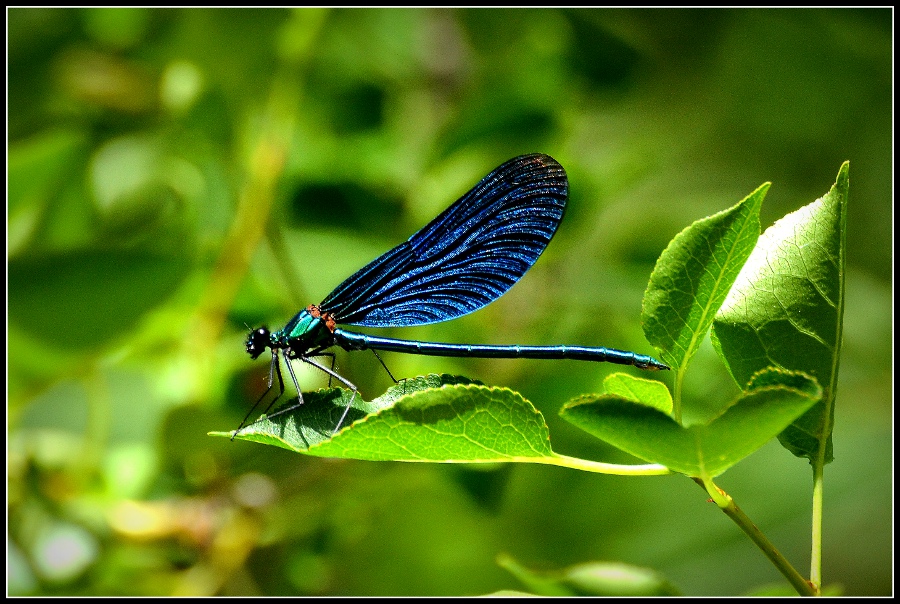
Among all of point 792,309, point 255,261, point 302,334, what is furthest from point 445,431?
point 255,261

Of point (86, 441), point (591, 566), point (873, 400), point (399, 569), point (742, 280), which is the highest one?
point (742, 280)

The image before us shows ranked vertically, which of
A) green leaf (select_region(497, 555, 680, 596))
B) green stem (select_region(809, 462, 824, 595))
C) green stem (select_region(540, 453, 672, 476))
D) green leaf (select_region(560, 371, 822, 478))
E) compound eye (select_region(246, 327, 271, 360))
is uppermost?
compound eye (select_region(246, 327, 271, 360))

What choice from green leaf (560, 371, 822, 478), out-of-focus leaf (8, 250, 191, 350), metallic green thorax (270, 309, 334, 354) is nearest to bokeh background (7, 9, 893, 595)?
out-of-focus leaf (8, 250, 191, 350)

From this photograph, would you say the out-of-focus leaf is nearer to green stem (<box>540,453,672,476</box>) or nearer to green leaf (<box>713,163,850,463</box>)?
green stem (<box>540,453,672,476</box>)

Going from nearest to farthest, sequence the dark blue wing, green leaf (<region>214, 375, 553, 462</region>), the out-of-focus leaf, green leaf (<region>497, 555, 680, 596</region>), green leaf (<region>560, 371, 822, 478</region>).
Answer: green leaf (<region>560, 371, 822, 478</region>) < green leaf (<region>214, 375, 553, 462</region>) < green leaf (<region>497, 555, 680, 596</region>) < the dark blue wing < the out-of-focus leaf

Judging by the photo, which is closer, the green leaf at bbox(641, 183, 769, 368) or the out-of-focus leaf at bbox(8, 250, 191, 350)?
the green leaf at bbox(641, 183, 769, 368)

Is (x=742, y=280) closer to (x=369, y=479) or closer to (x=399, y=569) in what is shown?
(x=369, y=479)

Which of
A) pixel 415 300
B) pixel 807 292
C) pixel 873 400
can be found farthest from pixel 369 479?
pixel 873 400

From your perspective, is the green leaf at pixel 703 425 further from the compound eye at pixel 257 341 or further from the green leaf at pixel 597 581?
the compound eye at pixel 257 341

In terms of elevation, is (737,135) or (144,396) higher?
(737,135)
